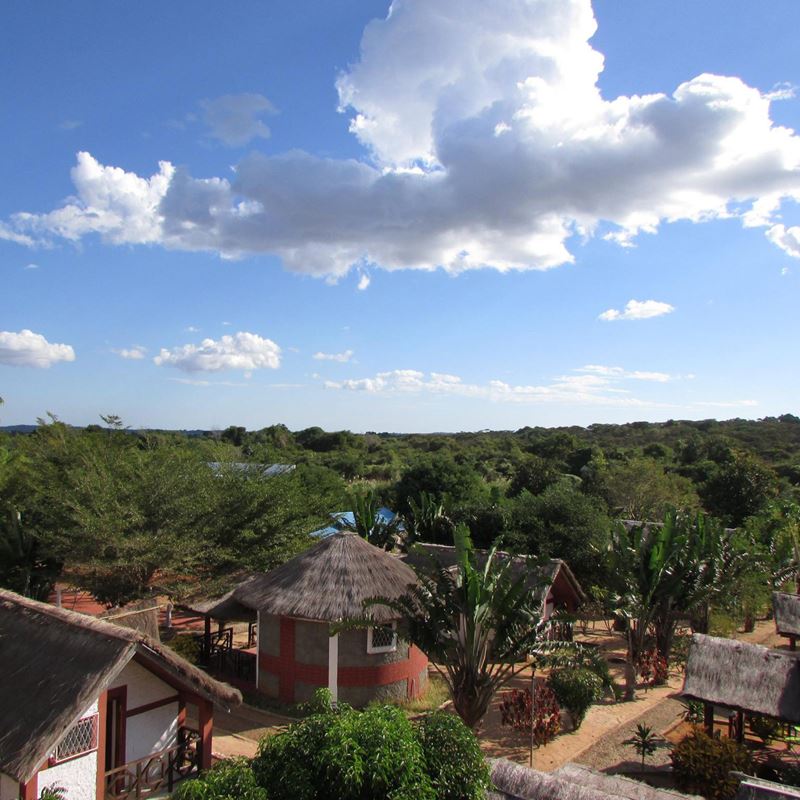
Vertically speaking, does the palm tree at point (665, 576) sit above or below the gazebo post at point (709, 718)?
above

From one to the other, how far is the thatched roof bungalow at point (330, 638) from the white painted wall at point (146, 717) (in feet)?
15.8

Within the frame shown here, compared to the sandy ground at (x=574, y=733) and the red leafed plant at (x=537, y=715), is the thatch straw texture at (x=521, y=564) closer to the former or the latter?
the sandy ground at (x=574, y=733)

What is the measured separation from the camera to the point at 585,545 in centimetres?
2502

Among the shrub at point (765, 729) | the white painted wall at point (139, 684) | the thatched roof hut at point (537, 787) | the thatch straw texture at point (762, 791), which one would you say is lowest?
the shrub at point (765, 729)

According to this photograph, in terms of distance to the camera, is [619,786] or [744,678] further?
[744,678]

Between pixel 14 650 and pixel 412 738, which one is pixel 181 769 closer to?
pixel 14 650

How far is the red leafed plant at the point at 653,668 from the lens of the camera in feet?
58.1

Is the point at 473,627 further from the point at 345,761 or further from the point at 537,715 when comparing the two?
the point at 345,761

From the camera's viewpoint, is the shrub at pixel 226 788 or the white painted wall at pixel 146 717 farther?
the white painted wall at pixel 146 717

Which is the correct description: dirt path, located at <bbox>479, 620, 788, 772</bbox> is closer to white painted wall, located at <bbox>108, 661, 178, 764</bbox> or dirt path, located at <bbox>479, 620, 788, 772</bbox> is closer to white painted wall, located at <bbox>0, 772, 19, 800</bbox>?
white painted wall, located at <bbox>108, 661, 178, 764</bbox>

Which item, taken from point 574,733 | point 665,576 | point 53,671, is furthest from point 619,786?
point 665,576

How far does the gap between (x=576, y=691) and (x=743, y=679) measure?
340cm

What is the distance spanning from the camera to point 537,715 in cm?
1392

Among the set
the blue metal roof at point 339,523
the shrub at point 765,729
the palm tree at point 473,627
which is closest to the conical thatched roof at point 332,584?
the palm tree at point 473,627
